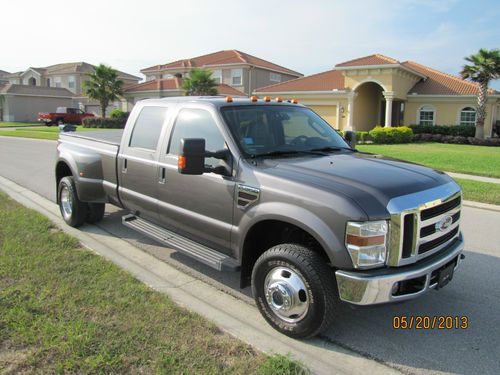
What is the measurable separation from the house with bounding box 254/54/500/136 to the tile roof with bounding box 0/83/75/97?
3422 cm

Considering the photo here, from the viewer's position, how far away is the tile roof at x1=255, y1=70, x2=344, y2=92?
34000 millimetres

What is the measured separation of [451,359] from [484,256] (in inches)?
108

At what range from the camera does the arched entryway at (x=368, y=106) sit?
3344 cm

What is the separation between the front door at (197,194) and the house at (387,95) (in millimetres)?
28141

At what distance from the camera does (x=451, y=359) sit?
11.2 ft

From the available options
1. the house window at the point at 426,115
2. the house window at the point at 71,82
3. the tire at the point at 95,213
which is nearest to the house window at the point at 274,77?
the house window at the point at 426,115

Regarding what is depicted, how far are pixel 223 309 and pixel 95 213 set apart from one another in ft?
11.7

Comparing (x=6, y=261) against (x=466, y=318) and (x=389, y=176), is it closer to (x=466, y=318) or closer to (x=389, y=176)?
(x=389, y=176)

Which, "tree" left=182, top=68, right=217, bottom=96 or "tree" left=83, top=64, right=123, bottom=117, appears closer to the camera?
"tree" left=182, top=68, right=217, bottom=96

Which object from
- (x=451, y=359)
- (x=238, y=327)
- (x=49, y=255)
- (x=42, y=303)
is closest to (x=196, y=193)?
(x=238, y=327)

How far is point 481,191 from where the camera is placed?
9.82 meters

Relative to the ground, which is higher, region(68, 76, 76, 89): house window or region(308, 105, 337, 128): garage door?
region(68, 76, 76, 89): house window

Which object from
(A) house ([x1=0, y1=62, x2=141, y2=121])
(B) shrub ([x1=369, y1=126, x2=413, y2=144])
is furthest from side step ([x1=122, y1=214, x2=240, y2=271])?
(A) house ([x1=0, y1=62, x2=141, y2=121])

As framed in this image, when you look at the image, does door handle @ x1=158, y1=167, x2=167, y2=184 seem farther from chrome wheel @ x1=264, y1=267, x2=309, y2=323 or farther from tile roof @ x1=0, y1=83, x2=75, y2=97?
tile roof @ x1=0, y1=83, x2=75, y2=97
